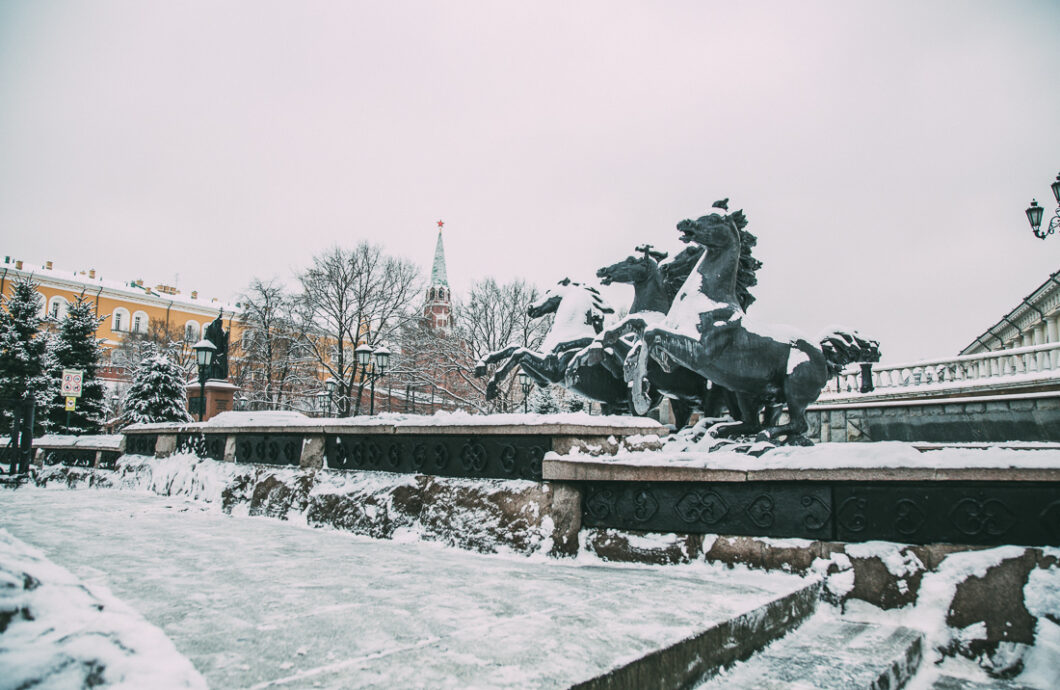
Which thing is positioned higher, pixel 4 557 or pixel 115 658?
pixel 4 557

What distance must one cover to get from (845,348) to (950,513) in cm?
414

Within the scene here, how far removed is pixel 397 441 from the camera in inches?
203

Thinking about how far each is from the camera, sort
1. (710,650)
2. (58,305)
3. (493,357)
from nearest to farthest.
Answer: (710,650)
(493,357)
(58,305)

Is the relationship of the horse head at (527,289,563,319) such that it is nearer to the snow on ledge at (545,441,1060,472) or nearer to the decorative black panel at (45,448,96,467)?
the snow on ledge at (545,441,1060,472)

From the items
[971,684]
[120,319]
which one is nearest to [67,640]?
[971,684]

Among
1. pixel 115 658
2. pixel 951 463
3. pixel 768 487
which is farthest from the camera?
pixel 768 487

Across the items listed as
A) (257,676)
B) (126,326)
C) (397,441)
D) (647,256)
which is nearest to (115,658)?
(257,676)

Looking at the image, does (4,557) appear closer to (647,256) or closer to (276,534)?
(276,534)

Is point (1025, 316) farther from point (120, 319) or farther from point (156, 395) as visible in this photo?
point (120, 319)

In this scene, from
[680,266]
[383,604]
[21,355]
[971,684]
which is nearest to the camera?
[383,604]

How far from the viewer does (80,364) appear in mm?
26781

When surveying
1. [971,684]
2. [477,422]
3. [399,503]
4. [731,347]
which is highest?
[731,347]

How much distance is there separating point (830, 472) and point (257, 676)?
9.40 feet

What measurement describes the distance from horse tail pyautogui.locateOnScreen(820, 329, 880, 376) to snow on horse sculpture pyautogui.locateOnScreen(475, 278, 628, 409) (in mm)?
2447
